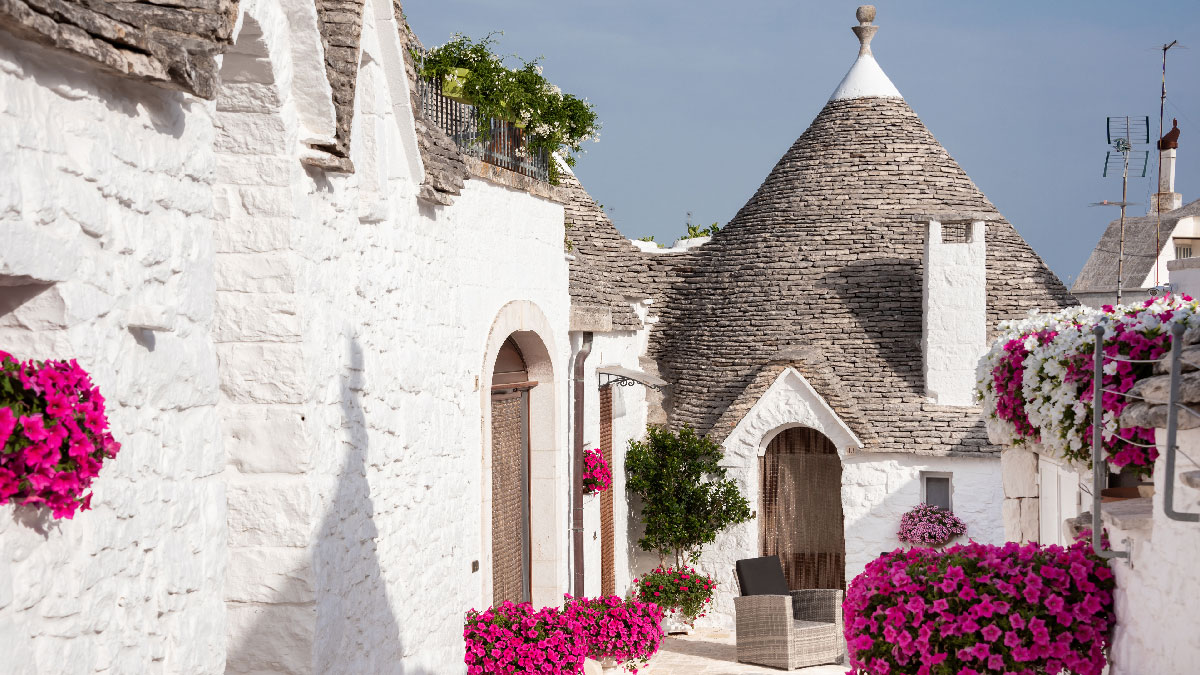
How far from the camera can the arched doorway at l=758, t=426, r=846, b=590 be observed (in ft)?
52.1

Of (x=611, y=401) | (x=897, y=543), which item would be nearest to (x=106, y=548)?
(x=611, y=401)

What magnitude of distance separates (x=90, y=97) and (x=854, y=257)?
A: 555 inches

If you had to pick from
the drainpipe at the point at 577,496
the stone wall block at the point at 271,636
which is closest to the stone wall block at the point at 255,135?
the stone wall block at the point at 271,636

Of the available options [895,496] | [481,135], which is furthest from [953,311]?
[481,135]

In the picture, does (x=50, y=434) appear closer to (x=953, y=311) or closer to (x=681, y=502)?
(x=681, y=502)

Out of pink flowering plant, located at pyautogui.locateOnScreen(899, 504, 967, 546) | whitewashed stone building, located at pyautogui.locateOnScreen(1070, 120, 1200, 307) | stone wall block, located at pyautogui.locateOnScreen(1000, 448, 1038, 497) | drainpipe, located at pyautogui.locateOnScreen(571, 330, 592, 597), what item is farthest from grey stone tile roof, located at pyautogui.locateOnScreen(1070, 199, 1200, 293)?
stone wall block, located at pyautogui.locateOnScreen(1000, 448, 1038, 497)

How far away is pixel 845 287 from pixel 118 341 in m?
13.8

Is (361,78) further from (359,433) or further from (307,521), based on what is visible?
(307,521)

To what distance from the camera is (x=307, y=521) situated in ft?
15.3

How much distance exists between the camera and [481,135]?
8.12 meters

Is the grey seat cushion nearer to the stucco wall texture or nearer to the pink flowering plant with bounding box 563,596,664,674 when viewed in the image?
the pink flowering plant with bounding box 563,596,664,674

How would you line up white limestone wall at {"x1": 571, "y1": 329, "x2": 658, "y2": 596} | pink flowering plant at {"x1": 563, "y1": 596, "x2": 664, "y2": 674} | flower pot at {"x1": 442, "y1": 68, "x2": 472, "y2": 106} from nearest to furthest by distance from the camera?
1. flower pot at {"x1": 442, "y1": 68, "x2": 472, "y2": 106}
2. pink flowering plant at {"x1": 563, "y1": 596, "x2": 664, "y2": 674}
3. white limestone wall at {"x1": 571, "y1": 329, "x2": 658, "y2": 596}

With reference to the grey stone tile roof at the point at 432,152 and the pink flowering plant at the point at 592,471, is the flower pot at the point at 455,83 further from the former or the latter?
the pink flowering plant at the point at 592,471

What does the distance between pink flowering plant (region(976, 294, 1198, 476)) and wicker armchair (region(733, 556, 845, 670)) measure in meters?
6.10
